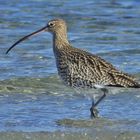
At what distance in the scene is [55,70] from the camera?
1408 centimetres

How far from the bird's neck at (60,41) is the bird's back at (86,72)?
0.38m

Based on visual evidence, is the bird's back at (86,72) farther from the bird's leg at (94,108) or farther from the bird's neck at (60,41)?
the bird's neck at (60,41)

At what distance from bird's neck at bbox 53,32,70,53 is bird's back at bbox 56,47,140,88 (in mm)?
384

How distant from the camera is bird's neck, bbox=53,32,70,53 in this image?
12148 mm

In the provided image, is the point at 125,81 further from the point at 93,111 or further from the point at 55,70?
the point at 55,70

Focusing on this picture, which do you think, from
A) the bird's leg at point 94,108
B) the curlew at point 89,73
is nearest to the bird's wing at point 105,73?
the curlew at point 89,73

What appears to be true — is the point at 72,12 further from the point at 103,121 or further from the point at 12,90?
the point at 103,121

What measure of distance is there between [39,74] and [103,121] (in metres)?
3.09

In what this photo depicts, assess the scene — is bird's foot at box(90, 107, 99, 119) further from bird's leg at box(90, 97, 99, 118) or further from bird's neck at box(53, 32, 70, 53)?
bird's neck at box(53, 32, 70, 53)

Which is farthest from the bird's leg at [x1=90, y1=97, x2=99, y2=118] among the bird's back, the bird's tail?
the bird's tail

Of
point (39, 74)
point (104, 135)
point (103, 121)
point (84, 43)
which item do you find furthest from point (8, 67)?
point (104, 135)

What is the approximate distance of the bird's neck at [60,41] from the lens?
12148 mm

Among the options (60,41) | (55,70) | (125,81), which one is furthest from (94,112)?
(55,70)

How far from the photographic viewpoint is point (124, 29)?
17.9 metres
